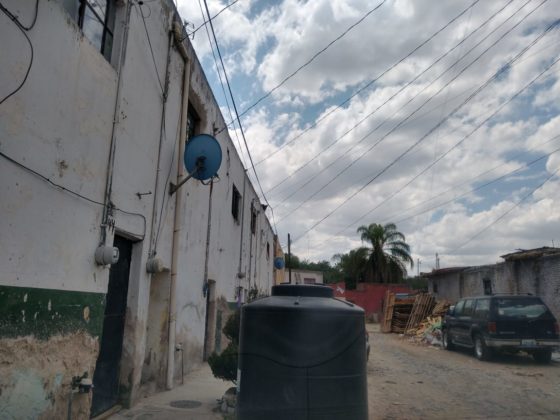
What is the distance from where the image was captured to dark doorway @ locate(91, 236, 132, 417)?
5594mm

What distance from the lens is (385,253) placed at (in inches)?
1476

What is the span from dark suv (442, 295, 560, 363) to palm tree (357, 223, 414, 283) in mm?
24248

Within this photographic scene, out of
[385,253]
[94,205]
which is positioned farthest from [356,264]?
[94,205]

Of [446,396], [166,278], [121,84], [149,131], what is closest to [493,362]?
[446,396]

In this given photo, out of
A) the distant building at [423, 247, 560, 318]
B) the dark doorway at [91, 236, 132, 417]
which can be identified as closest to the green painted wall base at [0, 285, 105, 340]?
the dark doorway at [91, 236, 132, 417]

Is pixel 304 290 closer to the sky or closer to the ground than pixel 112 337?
closer to the sky

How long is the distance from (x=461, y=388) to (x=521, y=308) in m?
4.34

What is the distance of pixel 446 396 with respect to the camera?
771 centimetres

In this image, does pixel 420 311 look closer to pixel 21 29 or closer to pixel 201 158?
pixel 201 158

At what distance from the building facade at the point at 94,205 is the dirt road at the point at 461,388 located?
3.67 metres

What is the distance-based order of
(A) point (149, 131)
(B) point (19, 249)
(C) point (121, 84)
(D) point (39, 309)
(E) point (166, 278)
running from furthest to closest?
(E) point (166, 278) → (A) point (149, 131) → (C) point (121, 84) → (D) point (39, 309) → (B) point (19, 249)

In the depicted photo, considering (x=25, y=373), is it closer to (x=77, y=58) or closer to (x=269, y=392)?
(x=269, y=392)

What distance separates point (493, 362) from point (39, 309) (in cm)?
1144

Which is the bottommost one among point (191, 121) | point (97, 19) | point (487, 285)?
point (487, 285)
